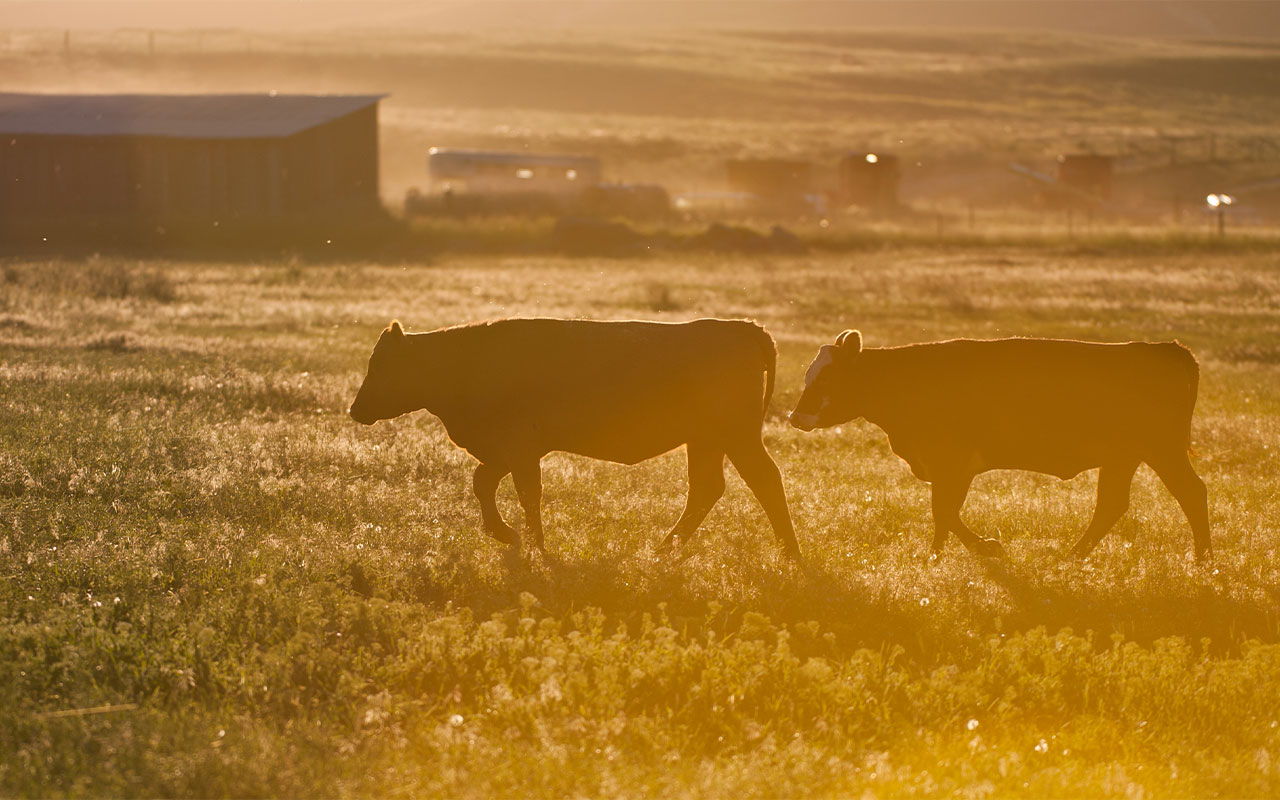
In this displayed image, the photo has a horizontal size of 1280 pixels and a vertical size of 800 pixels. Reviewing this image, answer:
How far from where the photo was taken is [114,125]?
177 ft

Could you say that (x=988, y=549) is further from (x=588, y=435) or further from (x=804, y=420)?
(x=588, y=435)

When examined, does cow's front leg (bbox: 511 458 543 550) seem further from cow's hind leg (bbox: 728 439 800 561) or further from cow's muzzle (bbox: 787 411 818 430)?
cow's muzzle (bbox: 787 411 818 430)

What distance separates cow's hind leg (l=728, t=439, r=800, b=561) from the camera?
33.0 feet

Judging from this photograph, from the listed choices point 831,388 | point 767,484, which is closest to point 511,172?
point 831,388

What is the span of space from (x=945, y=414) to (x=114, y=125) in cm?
4979

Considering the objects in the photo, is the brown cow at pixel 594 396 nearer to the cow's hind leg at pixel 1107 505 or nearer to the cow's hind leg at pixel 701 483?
the cow's hind leg at pixel 701 483

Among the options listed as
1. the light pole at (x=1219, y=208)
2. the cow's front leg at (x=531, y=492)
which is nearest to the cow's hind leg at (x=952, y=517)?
the cow's front leg at (x=531, y=492)

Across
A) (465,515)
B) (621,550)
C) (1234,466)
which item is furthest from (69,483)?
(1234,466)

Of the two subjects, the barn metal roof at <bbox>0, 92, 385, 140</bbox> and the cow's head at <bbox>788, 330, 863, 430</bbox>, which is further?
the barn metal roof at <bbox>0, 92, 385, 140</bbox>

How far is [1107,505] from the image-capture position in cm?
1070

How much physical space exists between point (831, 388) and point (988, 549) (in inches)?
63.9

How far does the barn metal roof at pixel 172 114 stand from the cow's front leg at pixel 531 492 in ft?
147

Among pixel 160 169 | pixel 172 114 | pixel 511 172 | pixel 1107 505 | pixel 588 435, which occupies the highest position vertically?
pixel 172 114

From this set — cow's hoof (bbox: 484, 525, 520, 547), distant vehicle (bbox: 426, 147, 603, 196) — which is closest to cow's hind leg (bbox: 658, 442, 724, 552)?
cow's hoof (bbox: 484, 525, 520, 547)
